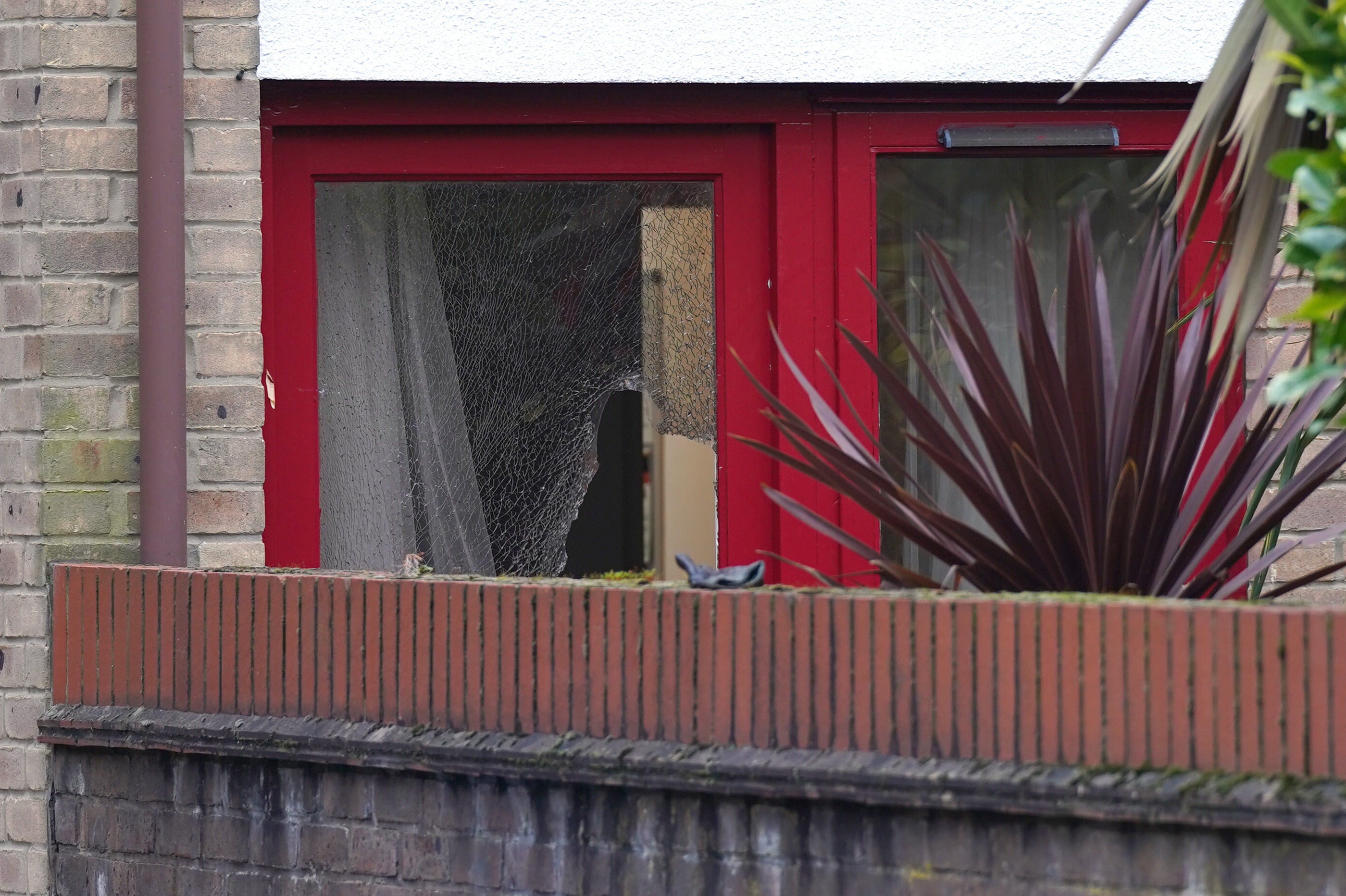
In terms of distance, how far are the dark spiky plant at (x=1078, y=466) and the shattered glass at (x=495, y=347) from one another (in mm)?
1627

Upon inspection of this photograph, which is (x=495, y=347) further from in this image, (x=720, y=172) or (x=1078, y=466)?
(x=1078, y=466)

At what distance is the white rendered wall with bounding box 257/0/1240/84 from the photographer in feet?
13.1

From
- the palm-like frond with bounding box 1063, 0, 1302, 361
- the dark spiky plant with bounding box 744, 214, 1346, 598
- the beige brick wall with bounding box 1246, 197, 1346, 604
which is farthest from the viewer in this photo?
the beige brick wall with bounding box 1246, 197, 1346, 604

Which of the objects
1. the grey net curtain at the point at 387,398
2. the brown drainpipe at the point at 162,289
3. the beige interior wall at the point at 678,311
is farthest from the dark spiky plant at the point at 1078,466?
the grey net curtain at the point at 387,398

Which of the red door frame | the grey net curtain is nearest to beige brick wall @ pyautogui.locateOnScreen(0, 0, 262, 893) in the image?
the red door frame

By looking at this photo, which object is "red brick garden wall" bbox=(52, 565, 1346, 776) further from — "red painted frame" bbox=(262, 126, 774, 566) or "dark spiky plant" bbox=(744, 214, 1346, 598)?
"red painted frame" bbox=(262, 126, 774, 566)

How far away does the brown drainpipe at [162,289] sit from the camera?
3658 millimetres

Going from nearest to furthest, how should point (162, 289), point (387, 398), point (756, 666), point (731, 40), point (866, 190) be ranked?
point (756, 666) → point (162, 289) → point (731, 40) → point (866, 190) → point (387, 398)

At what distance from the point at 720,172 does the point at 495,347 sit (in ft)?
2.73

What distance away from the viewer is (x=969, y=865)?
82.9 inches

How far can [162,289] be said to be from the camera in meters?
3.69

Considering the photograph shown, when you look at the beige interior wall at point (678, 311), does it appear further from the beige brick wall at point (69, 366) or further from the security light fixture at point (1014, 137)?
the beige brick wall at point (69, 366)

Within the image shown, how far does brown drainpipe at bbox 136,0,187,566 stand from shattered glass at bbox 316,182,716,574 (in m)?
0.62

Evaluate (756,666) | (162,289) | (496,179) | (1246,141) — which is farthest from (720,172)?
(756,666)
